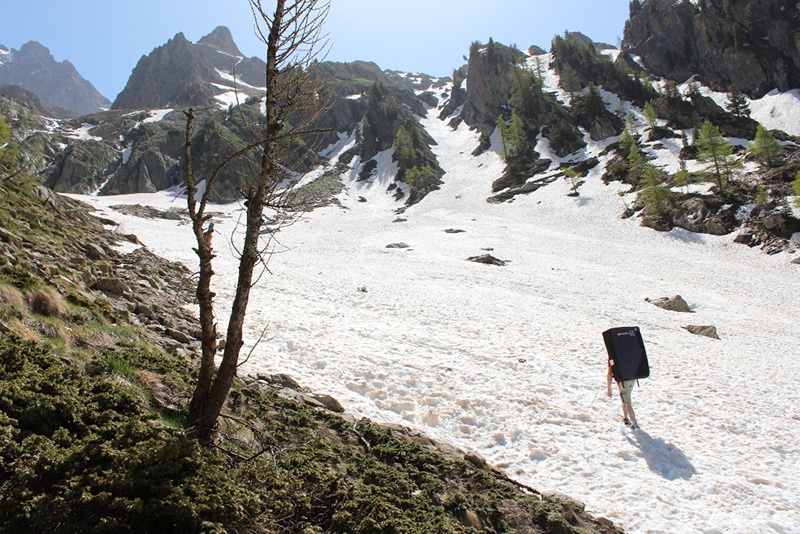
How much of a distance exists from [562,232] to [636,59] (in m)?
100

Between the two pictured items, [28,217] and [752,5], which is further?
[752,5]

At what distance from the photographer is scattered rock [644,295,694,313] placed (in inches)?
950

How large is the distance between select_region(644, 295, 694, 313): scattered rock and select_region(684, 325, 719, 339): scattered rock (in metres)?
4.31

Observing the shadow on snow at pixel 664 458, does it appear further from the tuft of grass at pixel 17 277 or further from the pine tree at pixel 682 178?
the pine tree at pixel 682 178

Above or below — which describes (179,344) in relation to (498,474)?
above

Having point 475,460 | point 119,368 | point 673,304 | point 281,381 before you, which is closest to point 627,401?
point 475,460

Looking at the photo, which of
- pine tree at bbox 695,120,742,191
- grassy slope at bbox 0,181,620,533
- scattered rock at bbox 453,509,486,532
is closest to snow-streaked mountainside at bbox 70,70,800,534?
grassy slope at bbox 0,181,620,533

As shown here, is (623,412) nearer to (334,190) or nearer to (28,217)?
(28,217)

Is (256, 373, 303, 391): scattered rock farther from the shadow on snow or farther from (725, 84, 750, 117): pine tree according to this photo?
(725, 84, 750, 117): pine tree

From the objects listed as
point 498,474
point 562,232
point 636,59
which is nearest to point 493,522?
point 498,474

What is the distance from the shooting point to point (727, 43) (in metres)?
91.9

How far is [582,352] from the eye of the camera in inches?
584

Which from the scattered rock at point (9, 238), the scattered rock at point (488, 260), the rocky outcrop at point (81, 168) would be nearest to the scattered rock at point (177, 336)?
the scattered rock at point (9, 238)

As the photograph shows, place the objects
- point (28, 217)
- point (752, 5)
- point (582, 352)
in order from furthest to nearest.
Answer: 1. point (752, 5)
2. point (582, 352)
3. point (28, 217)
